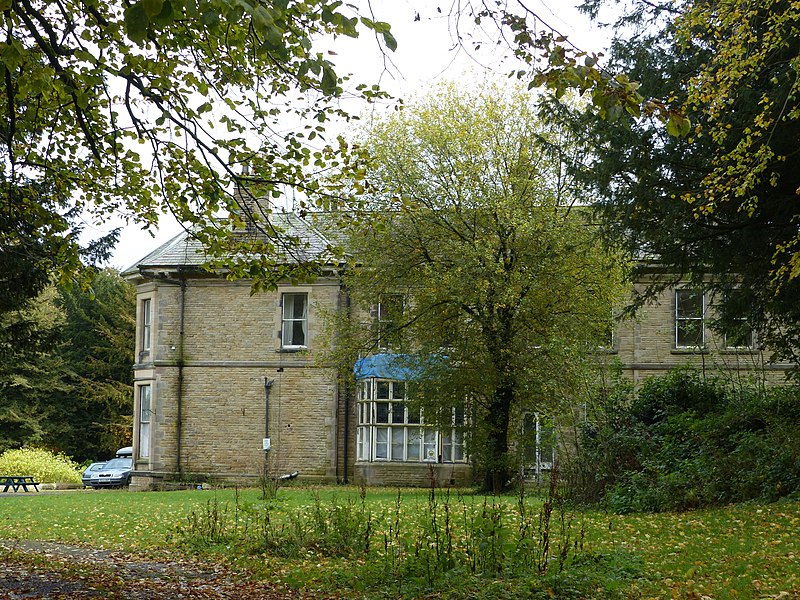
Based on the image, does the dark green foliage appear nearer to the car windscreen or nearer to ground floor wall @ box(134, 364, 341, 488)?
the car windscreen

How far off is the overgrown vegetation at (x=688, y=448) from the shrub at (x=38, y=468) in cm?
2750

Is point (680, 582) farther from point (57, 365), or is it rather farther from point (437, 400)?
point (57, 365)

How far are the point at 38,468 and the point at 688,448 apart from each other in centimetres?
2971

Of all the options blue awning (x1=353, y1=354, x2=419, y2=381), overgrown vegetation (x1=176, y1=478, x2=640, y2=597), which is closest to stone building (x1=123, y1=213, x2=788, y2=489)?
blue awning (x1=353, y1=354, x2=419, y2=381)

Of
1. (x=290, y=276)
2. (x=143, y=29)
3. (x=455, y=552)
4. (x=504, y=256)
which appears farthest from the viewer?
(x=504, y=256)

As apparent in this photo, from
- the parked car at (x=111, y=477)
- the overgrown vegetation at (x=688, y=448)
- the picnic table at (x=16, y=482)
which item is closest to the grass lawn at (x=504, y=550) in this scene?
the overgrown vegetation at (x=688, y=448)

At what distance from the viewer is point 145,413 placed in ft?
100

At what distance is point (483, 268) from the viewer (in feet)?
64.8

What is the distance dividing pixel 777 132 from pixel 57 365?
136 feet

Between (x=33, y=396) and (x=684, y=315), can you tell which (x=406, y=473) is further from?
(x=33, y=396)

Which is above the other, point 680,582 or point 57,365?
point 57,365

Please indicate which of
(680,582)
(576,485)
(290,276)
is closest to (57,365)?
(576,485)

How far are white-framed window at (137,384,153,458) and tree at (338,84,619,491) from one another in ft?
36.4

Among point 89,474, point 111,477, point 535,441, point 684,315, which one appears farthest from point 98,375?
point 535,441
